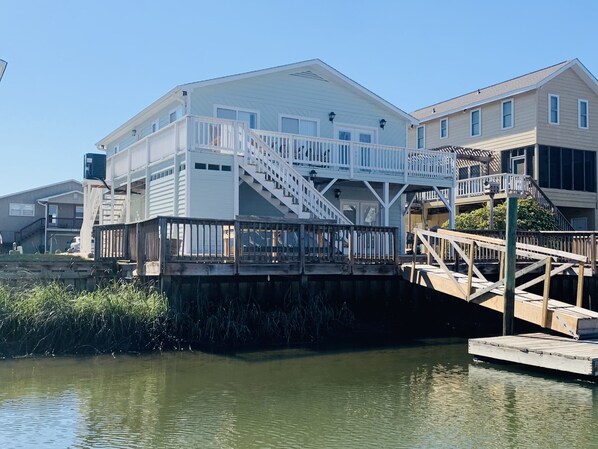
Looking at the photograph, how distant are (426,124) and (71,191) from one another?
29.0m

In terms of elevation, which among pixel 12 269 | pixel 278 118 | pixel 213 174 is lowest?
pixel 12 269

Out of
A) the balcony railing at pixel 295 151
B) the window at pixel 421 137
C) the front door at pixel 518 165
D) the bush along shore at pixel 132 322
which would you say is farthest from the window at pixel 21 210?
the bush along shore at pixel 132 322

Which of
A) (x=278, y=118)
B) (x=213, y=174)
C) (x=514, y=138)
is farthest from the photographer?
(x=514, y=138)

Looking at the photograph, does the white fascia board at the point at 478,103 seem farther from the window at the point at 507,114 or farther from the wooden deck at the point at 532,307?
the wooden deck at the point at 532,307

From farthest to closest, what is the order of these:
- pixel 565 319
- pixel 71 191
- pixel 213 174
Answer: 1. pixel 71 191
2. pixel 213 174
3. pixel 565 319

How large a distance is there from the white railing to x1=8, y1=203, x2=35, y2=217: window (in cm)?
3763

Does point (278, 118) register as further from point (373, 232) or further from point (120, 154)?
point (373, 232)

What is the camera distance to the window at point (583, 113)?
32.6 m

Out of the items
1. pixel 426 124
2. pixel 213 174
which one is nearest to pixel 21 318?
pixel 213 174

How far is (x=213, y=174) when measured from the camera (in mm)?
19281

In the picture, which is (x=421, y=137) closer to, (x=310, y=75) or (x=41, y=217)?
(x=310, y=75)

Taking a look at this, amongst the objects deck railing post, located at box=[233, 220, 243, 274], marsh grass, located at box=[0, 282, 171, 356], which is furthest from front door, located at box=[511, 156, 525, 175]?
marsh grass, located at box=[0, 282, 171, 356]

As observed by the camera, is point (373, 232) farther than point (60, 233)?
No

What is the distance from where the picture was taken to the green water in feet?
28.6
